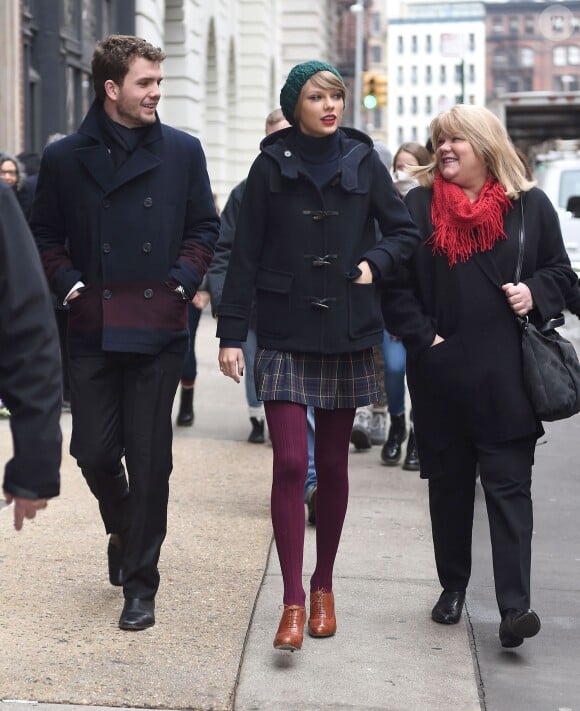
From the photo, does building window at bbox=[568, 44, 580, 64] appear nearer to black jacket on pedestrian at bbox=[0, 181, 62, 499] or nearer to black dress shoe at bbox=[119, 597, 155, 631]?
black dress shoe at bbox=[119, 597, 155, 631]

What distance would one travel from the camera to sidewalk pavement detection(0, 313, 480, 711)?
172 inches

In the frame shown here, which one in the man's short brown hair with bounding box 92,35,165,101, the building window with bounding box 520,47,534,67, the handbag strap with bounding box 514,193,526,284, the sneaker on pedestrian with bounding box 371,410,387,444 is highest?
the building window with bounding box 520,47,534,67

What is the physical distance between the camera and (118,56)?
194 inches

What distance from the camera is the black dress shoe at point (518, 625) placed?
476 centimetres

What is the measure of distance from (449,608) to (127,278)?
161 cm

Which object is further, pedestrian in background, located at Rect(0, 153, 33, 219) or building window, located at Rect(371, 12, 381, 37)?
building window, located at Rect(371, 12, 381, 37)

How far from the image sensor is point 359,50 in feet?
123

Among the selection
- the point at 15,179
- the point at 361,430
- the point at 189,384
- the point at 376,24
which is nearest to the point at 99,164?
the point at 361,430

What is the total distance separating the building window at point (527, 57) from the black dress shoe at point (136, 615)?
158m

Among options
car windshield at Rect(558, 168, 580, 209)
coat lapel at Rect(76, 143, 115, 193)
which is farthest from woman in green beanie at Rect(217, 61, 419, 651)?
car windshield at Rect(558, 168, 580, 209)

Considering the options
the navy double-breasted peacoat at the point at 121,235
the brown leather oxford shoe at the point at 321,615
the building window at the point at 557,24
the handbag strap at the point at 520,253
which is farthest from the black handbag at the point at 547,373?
the building window at the point at 557,24

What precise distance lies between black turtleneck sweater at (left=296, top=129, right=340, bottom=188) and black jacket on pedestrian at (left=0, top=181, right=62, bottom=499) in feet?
6.43

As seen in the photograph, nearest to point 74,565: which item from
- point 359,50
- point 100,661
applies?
point 100,661

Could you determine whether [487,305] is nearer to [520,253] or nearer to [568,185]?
[520,253]
